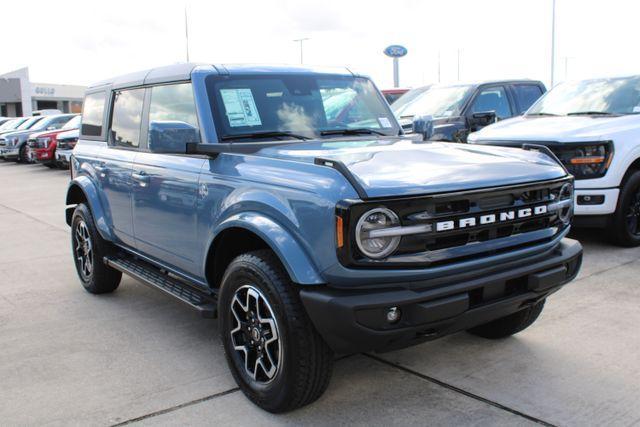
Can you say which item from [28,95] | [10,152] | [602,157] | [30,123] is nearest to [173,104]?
[602,157]

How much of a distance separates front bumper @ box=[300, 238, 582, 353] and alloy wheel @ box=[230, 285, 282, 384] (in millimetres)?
387

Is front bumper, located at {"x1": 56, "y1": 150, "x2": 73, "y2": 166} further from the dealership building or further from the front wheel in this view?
the dealership building

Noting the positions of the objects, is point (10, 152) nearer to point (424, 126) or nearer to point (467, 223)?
point (424, 126)

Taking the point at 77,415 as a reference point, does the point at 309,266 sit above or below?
above

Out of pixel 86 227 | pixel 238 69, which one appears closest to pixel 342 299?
pixel 238 69

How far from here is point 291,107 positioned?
415 centimetres

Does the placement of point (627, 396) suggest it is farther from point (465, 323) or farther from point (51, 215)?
point (51, 215)

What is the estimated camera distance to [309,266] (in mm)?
2895

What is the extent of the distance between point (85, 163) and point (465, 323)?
3853 mm

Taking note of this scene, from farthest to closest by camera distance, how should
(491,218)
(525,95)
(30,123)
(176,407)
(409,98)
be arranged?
(30,123) → (409,98) → (525,95) → (176,407) → (491,218)

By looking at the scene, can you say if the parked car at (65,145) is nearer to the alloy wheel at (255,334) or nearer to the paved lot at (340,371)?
the paved lot at (340,371)

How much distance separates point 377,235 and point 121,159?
274cm

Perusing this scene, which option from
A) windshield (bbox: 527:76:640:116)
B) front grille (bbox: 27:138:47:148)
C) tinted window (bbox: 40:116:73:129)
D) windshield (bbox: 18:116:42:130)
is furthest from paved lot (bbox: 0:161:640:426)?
windshield (bbox: 18:116:42:130)

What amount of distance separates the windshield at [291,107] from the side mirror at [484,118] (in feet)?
13.7
